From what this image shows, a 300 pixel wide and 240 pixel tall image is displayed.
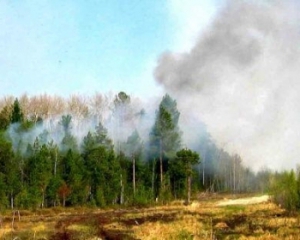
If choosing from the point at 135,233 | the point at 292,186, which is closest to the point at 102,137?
the point at 292,186

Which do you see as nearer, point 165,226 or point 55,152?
point 165,226

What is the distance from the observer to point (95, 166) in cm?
6438

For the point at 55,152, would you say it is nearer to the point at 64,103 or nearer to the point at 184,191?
the point at 184,191

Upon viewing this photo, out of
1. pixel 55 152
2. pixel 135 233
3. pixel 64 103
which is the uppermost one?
pixel 64 103

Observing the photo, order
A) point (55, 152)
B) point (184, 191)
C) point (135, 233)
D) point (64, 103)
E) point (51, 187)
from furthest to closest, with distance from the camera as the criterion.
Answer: point (64, 103) → point (184, 191) → point (55, 152) → point (51, 187) → point (135, 233)

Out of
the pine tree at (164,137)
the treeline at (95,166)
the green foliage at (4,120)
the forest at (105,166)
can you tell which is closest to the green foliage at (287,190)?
the forest at (105,166)

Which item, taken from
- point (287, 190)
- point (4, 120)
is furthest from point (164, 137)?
point (287, 190)

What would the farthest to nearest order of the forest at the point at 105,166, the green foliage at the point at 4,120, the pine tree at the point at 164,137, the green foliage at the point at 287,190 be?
1. the green foliage at the point at 4,120
2. the pine tree at the point at 164,137
3. the forest at the point at 105,166
4. the green foliage at the point at 287,190

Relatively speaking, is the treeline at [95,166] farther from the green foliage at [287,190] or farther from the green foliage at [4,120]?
the green foliage at [287,190]

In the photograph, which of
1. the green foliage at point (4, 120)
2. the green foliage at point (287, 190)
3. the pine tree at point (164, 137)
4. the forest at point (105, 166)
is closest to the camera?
the green foliage at point (287, 190)

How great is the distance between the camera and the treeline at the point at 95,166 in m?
60.6

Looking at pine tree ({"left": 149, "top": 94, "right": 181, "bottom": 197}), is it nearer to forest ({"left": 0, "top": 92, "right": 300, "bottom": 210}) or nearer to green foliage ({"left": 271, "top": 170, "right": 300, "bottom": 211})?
forest ({"left": 0, "top": 92, "right": 300, "bottom": 210})

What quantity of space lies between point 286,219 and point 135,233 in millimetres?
10272

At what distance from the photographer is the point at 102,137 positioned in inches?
2763
